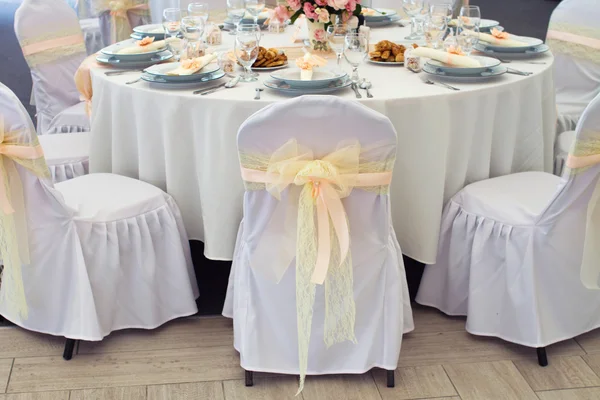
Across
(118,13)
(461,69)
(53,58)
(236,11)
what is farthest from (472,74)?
(118,13)

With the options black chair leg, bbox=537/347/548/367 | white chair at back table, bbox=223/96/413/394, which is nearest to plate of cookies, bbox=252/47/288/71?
white chair at back table, bbox=223/96/413/394

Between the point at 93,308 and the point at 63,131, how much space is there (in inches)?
51.7

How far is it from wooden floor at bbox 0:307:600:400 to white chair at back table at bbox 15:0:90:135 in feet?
3.75

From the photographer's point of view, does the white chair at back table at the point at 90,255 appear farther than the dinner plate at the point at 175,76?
No

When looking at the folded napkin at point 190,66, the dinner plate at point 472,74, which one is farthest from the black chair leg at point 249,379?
the dinner plate at point 472,74

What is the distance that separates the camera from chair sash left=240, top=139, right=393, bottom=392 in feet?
5.85

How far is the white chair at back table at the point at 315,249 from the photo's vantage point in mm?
1749

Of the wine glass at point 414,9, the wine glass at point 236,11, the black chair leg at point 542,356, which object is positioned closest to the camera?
the black chair leg at point 542,356

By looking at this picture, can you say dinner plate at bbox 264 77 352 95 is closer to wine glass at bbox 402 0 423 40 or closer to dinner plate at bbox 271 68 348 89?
dinner plate at bbox 271 68 348 89

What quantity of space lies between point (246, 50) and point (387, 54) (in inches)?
21.9

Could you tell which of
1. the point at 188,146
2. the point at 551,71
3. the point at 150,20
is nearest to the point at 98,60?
the point at 188,146

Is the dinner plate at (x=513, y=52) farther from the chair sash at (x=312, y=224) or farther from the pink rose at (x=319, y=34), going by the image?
the chair sash at (x=312, y=224)

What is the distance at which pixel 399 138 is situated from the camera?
7.04ft

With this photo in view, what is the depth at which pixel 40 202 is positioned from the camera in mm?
2115
